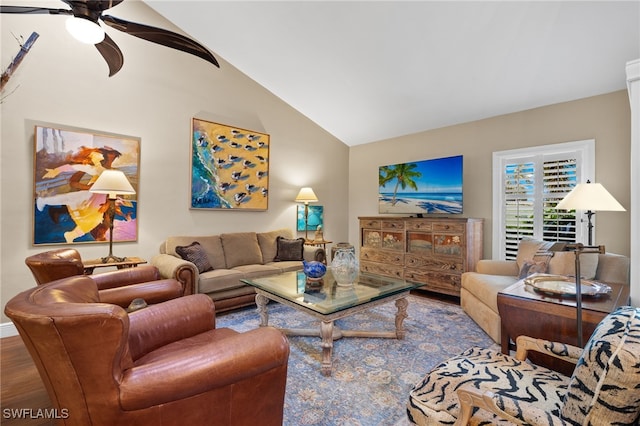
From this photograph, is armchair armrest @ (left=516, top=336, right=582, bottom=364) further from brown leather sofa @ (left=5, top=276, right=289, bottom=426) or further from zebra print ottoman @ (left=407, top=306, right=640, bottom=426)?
brown leather sofa @ (left=5, top=276, right=289, bottom=426)

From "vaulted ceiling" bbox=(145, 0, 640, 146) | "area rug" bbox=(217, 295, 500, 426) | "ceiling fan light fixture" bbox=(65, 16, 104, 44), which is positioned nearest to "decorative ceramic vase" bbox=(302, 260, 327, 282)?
"area rug" bbox=(217, 295, 500, 426)

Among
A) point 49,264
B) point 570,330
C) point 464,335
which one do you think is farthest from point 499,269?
point 49,264

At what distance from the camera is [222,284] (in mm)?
3312

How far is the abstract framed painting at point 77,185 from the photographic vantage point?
2982mm

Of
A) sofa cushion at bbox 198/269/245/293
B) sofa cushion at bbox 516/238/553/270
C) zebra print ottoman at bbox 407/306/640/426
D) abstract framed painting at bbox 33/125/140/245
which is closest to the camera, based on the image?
zebra print ottoman at bbox 407/306/640/426

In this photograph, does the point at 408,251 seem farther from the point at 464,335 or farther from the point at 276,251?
A: the point at 276,251

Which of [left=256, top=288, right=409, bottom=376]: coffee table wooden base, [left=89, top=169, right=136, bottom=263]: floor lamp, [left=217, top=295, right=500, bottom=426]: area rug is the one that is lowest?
[left=217, top=295, right=500, bottom=426]: area rug

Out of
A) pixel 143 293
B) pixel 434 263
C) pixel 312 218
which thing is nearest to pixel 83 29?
pixel 143 293

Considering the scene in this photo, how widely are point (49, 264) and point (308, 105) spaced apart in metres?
4.01

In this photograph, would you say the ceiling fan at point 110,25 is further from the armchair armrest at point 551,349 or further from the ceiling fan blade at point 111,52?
the armchair armrest at point 551,349

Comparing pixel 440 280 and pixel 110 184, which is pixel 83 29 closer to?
pixel 110 184

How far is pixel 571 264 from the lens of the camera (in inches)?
104

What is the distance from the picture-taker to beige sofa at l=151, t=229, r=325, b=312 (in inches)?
123

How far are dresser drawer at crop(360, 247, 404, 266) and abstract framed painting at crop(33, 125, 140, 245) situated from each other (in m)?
3.32
